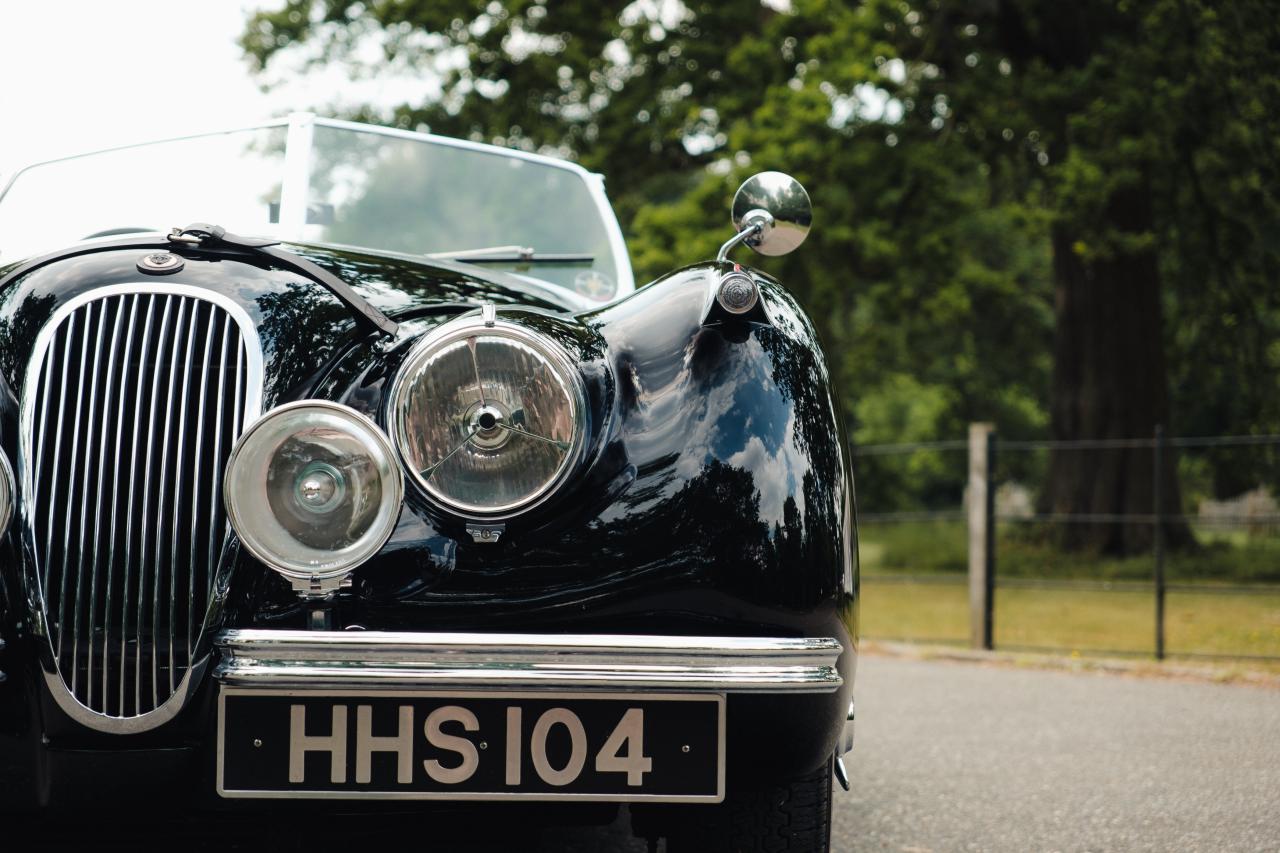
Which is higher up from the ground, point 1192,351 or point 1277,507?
point 1192,351

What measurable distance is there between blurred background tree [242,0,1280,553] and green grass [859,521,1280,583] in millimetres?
389

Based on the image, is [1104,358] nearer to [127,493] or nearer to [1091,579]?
[1091,579]

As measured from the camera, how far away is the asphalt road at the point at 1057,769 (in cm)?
341

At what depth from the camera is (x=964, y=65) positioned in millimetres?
14711

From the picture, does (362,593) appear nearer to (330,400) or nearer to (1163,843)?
(330,400)

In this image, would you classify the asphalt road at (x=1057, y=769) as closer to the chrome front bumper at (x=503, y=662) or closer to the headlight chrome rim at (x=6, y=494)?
the chrome front bumper at (x=503, y=662)

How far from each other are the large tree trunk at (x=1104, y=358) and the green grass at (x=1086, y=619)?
195 centimetres

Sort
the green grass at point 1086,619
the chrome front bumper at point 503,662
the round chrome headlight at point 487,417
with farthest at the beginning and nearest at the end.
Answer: the green grass at point 1086,619, the round chrome headlight at point 487,417, the chrome front bumper at point 503,662

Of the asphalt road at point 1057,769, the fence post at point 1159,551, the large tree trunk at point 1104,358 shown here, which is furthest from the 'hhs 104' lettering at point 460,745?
the large tree trunk at point 1104,358

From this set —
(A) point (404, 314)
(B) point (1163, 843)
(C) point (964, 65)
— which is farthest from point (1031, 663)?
(C) point (964, 65)

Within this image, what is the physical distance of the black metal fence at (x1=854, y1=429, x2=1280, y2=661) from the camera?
8312 mm

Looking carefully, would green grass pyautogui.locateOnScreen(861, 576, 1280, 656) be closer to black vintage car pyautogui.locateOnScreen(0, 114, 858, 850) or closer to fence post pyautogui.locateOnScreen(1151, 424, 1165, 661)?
fence post pyautogui.locateOnScreen(1151, 424, 1165, 661)

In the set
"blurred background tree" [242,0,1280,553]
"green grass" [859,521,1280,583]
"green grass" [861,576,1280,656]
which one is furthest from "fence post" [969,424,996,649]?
"blurred background tree" [242,0,1280,553]

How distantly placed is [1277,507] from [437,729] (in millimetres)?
7922
